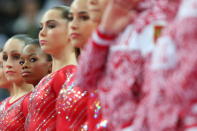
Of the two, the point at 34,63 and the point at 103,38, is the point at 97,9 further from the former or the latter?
the point at 34,63

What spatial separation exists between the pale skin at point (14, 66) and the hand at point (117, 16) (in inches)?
87.7

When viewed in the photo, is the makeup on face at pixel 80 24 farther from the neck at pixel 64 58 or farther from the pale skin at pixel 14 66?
the pale skin at pixel 14 66

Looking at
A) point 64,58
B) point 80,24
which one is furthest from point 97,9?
point 64,58

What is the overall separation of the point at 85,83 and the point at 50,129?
1290 mm

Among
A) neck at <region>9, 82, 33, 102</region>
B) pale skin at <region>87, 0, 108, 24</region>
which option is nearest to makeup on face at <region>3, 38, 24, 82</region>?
neck at <region>9, 82, 33, 102</region>

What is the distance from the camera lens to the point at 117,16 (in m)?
1.92

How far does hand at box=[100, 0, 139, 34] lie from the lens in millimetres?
1904

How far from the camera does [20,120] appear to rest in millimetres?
3936

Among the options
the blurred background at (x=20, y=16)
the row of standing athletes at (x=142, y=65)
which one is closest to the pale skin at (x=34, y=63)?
the row of standing athletes at (x=142, y=65)

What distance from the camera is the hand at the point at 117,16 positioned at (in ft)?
6.25

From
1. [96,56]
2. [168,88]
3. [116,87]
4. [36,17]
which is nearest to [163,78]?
[168,88]

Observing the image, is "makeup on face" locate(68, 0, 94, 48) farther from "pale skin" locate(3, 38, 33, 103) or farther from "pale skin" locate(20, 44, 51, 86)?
"pale skin" locate(3, 38, 33, 103)

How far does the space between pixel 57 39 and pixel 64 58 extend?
0.13m

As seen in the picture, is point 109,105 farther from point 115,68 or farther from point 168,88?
point 168,88
